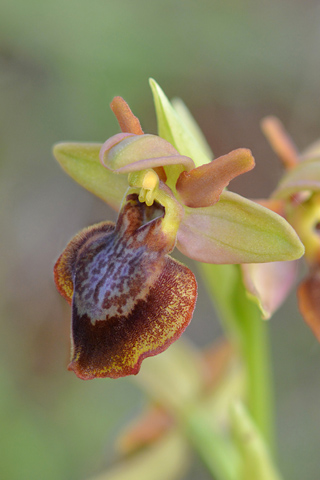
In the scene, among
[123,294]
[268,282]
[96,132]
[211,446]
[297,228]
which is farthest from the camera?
[96,132]

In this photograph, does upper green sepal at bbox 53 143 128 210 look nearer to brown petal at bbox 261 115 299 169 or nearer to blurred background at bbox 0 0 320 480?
brown petal at bbox 261 115 299 169

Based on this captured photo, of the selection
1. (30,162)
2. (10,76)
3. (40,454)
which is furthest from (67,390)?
(10,76)

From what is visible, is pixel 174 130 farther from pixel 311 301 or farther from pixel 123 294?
pixel 311 301

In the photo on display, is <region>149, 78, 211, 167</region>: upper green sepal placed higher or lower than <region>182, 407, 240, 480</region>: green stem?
higher

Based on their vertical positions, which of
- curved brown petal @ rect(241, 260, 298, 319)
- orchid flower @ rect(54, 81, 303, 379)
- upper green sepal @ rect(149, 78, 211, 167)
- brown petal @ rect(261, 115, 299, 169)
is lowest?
curved brown petal @ rect(241, 260, 298, 319)

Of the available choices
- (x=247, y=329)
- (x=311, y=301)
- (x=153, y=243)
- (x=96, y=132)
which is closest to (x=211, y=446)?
(x=247, y=329)

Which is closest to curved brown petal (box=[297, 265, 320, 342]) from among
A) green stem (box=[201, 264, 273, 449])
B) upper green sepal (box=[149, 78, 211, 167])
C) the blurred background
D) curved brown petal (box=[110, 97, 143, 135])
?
green stem (box=[201, 264, 273, 449])

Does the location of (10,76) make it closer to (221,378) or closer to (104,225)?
(221,378)
